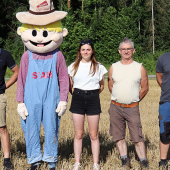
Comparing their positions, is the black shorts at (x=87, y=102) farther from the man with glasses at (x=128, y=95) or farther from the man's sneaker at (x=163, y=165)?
the man's sneaker at (x=163, y=165)

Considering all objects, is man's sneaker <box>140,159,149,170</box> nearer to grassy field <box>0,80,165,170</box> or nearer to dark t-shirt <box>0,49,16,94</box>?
Result: grassy field <box>0,80,165,170</box>

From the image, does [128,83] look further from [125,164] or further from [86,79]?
[125,164]

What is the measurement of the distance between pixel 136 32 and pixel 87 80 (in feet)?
103

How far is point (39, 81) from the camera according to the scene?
4.39m

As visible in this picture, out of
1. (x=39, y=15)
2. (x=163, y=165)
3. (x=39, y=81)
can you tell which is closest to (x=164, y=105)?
(x=163, y=165)

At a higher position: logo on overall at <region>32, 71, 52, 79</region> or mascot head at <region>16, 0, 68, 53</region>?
mascot head at <region>16, 0, 68, 53</region>

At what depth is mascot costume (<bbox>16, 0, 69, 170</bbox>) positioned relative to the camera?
4395mm

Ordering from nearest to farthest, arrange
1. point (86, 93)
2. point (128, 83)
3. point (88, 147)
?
1. point (86, 93)
2. point (128, 83)
3. point (88, 147)

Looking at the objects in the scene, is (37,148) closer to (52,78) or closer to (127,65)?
(52,78)

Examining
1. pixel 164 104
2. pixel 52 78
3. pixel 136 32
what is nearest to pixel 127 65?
pixel 164 104

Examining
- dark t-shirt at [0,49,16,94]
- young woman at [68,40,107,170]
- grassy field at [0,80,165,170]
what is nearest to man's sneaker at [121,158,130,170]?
grassy field at [0,80,165,170]

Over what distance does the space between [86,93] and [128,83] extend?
2.26 feet

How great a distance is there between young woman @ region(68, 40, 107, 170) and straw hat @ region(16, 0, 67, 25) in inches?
25.6

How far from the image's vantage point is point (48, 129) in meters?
4.45
